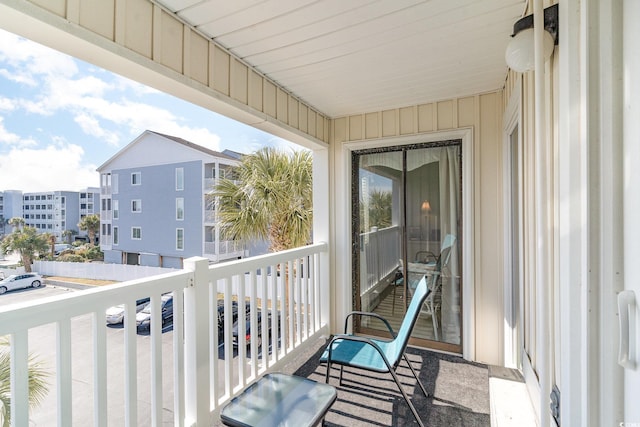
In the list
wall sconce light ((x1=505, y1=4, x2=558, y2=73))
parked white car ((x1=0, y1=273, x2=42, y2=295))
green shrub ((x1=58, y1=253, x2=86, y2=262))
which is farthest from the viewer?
green shrub ((x1=58, y1=253, x2=86, y2=262))

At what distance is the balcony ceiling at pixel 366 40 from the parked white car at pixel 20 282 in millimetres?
2432

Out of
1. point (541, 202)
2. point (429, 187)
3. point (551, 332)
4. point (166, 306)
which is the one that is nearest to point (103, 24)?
point (166, 306)

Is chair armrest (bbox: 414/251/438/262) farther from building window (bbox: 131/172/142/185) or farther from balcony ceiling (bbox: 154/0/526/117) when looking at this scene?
building window (bbox: 131/172/142/185)

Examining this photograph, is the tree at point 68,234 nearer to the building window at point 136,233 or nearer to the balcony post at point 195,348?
the balcony post at point 195,348

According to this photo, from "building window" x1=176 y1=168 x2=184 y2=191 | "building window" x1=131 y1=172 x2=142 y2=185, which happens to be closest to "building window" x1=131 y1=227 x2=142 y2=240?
"building window" x1=131 y1=172 x2=142 y2=185

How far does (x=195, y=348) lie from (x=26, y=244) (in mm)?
3066

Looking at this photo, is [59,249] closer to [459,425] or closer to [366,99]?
[366,99]

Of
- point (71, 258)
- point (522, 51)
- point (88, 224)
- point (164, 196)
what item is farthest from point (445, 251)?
point (164, 196)

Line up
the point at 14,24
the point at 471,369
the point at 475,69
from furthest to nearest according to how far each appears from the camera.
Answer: the point at 471,369
the point at 475,69
the point at 14,24

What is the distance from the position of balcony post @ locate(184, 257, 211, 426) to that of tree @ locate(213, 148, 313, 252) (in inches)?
133

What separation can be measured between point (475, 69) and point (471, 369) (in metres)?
2.62

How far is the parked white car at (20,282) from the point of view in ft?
7.26

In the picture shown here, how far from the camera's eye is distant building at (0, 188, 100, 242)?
302 centimetres

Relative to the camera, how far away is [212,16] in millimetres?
1615
